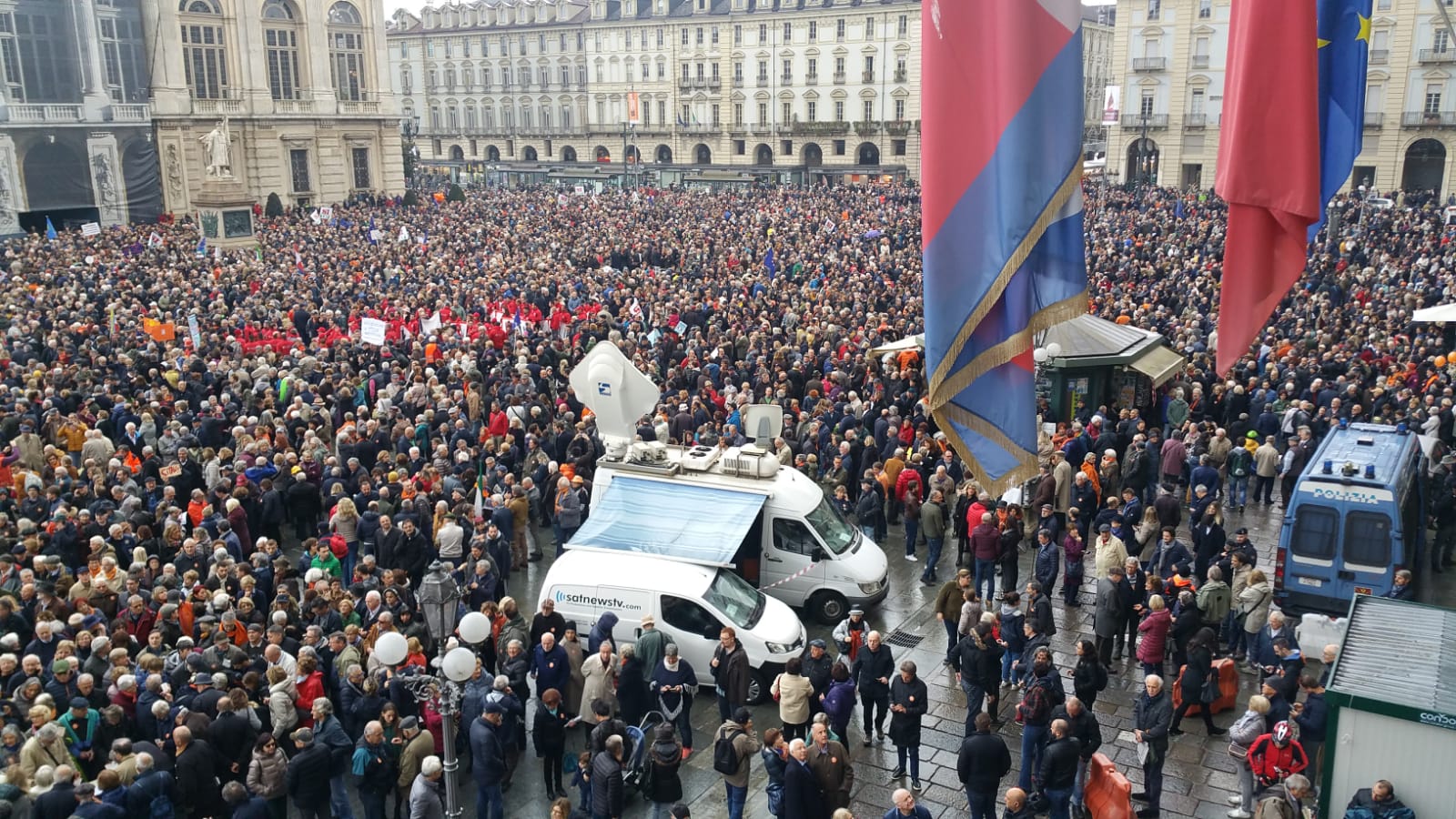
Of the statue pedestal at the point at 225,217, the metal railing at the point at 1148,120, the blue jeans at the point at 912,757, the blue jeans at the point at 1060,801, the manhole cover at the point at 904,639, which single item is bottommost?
the manhole cover at the point at 904,639

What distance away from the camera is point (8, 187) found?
45062 mm

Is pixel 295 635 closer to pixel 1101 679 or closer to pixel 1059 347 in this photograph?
pixel 1101 679

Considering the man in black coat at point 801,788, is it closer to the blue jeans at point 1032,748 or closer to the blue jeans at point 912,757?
the blue jeans at point 912,757

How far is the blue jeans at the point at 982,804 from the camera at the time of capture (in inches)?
359

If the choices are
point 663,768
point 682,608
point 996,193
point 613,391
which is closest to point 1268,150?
point 996,193

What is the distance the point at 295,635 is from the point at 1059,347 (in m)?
12.8

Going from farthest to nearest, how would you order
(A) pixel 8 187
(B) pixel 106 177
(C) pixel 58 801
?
(B) pixel 106 177 < (A) pixel 8 187 < (C) pixel 58 801

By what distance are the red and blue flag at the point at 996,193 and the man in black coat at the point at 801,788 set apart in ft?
15.4

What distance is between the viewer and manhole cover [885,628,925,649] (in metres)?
12.9

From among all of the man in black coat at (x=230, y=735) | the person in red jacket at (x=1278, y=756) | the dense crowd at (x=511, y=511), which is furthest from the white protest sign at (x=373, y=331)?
the person in red jacket at (x=1278, y=756)

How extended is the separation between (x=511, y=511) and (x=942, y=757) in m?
6.51

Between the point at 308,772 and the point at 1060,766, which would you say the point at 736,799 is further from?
the point at 308,772

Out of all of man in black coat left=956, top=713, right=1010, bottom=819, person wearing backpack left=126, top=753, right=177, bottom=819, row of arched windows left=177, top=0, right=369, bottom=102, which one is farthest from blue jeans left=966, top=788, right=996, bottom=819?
row of arched windows left=177, top=0, right=369, bottom=102

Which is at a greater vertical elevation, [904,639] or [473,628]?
[473,628]
